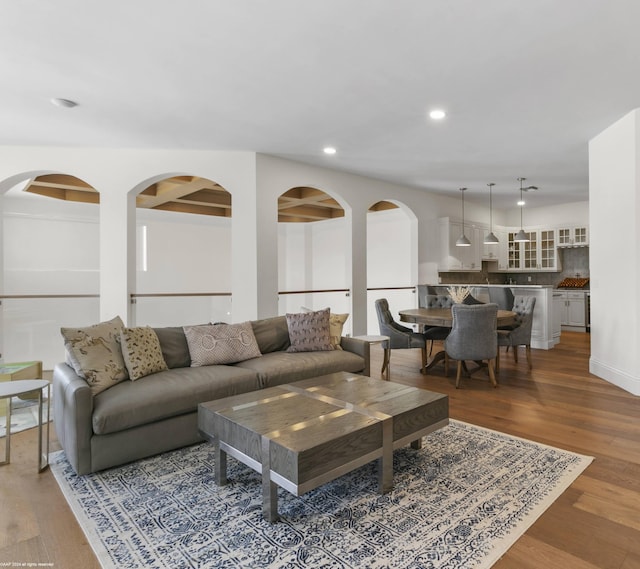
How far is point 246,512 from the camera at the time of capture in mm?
2059

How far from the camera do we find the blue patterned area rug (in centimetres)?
174

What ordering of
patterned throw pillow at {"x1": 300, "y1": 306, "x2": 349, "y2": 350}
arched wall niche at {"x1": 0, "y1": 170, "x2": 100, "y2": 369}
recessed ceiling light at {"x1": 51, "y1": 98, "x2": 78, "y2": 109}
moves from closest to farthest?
recessed ceiling light at {"x1": 51, "y1": 98, "x2": 78, "y2": 109}, patterned throw pillow at {"x1": 300, "y1": 306, "x2": 349, "y2": 350}, arched wall niche at {"x1": 0, "y1": 170, "x2": 100, "y2": 369}

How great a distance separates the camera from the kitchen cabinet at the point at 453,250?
7.83 m

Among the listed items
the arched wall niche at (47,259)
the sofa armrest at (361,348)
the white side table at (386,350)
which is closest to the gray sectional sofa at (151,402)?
the sofa armrest at (361,348)

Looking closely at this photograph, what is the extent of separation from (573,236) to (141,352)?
8669 millimetres

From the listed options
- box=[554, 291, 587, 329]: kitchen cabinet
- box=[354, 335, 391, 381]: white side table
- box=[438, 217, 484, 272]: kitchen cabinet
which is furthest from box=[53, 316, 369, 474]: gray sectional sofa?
box=[554, 291, 587, 329]: kitchen cabinet

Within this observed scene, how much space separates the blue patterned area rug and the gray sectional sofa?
129 millimetres

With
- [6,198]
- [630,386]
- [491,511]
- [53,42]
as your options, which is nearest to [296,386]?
[491,511]

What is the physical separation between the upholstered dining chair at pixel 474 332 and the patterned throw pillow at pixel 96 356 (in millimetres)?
3153

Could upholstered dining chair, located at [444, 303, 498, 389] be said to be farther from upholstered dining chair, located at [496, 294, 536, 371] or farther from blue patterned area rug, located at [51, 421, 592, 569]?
blue patterned area rug, located at [51, 421, 592, 569]

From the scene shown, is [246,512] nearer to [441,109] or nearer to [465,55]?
[465,55]

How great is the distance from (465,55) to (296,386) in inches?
102

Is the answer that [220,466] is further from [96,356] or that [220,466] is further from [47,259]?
[47,259]

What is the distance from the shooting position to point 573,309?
8250 mm
